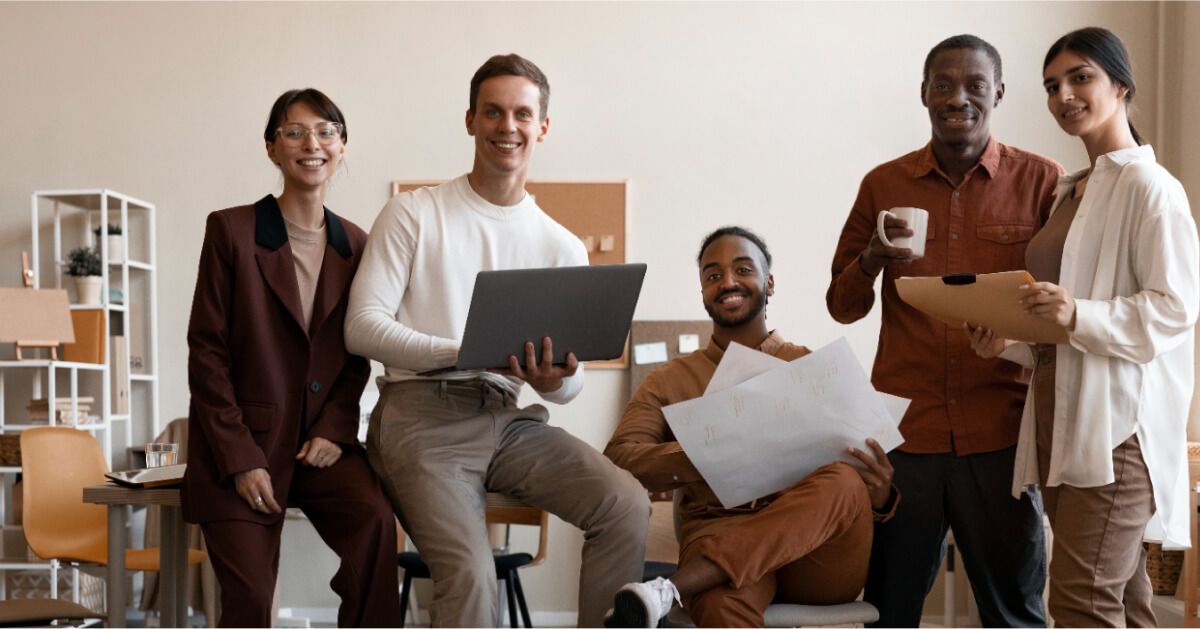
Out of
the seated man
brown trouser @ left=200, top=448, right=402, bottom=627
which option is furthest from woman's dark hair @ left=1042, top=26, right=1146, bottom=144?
brown trouser @ left=200, top=448, right=402, bottom=627

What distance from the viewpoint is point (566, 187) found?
529cm

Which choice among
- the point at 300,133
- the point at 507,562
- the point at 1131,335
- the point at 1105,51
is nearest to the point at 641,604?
the point at 1131,335

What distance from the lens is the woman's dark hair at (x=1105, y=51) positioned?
2.06 m

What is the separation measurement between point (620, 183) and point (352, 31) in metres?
1.55

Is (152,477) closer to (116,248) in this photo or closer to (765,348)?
(765,348)

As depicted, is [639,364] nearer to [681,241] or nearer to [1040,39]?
[681,241]

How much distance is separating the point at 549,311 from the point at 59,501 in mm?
3153

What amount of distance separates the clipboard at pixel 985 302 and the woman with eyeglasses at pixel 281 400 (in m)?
1.14

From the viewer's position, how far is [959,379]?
2.30 meters

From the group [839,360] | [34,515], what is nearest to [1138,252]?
[839,360]

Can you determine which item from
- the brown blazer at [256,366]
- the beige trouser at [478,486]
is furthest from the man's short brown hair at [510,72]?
the beige trouser at [478,486]

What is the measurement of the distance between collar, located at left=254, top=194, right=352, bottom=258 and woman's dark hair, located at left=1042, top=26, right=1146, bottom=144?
59.4 inches

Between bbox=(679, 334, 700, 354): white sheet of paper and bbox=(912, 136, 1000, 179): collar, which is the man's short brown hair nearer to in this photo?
bbox=(912, 136, 1000, 179): collar

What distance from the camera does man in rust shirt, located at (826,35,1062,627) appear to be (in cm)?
224
